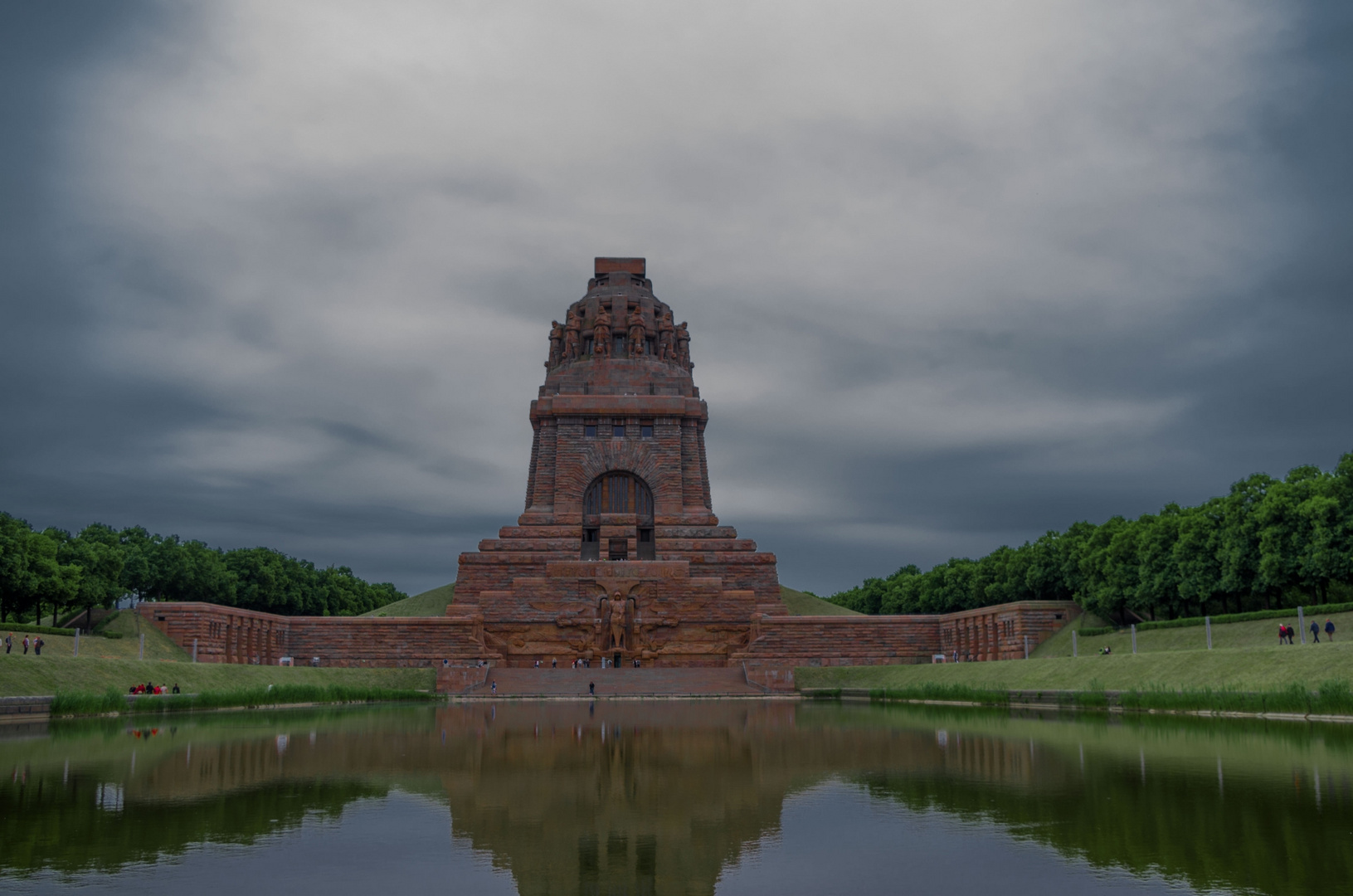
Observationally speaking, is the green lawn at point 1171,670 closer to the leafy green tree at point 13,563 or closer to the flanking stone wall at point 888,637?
the flanking stone wall at point 888,637

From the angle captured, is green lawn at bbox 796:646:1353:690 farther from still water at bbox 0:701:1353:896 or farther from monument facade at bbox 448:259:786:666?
monument facade at bbox 448:259:786:666

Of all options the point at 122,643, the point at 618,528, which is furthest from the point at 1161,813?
the point at 618,528

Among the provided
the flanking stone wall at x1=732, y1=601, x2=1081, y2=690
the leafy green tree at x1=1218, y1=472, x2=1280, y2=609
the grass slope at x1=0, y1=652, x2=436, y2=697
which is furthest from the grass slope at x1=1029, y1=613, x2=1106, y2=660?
the grass slope at x1=0, y1=652, x2=436, y2=697

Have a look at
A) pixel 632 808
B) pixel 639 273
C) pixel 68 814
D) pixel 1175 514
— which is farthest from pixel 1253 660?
pixel 639 273

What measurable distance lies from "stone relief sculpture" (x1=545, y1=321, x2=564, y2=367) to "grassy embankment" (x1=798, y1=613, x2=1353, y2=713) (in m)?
32.8

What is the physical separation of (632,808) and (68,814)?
4406 mm

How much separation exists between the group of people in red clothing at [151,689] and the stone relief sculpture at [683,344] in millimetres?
41954

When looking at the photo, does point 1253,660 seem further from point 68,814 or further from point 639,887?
point 68,814

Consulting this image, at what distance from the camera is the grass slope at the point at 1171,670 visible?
752 inches

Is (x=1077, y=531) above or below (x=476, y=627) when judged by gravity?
above

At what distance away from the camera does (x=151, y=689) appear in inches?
1057

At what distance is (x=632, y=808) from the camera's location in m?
8.78

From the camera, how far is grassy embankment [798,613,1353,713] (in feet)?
59.1

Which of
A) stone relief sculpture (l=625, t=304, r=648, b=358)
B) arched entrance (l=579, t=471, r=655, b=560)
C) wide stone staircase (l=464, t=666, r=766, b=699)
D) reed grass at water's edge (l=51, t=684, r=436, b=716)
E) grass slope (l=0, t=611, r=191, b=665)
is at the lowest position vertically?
wide stone staircase (l=464, t=666, r=766, b=699)
